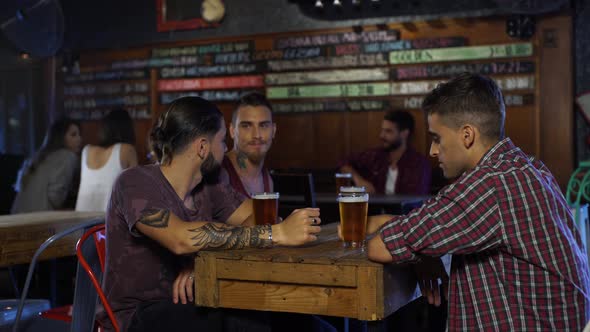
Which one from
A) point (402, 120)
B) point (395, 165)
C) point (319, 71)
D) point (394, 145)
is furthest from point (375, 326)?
point (319, 71)

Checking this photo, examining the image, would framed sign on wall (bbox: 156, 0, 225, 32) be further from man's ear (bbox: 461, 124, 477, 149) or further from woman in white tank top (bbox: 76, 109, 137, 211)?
man's ear (bbox: 461, 124, 477, 149)

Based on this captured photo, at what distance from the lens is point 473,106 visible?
2006 mm

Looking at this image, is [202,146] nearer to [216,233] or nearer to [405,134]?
[216,233]

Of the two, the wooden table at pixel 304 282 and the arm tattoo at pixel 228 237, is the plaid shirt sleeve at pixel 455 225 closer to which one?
the wooden table at pixel 304 282

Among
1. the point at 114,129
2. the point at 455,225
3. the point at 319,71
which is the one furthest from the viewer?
the point at 319,71

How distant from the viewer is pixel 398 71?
684 cm

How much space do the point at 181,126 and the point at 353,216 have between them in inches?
27.5

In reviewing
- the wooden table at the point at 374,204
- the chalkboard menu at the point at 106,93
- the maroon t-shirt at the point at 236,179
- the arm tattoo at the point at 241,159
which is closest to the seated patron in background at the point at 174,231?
the maroon t-shirt at the point at 236,179

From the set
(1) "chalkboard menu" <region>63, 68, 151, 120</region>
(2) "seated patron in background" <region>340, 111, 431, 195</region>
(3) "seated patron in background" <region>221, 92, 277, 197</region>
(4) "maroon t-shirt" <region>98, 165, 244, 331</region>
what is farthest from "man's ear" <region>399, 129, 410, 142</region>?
(4) "maroon t-shirt" <region>98, 165, 244, 331</region>

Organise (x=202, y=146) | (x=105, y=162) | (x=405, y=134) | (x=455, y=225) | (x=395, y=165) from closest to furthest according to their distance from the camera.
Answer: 1. (x=455, y=225)
2. (x=202, y=146)
3. (x=105, y=162)
4. (x=395, y=165)
5. (x=405, y=134)

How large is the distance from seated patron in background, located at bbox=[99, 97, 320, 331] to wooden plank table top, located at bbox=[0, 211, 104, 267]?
3.41 ft

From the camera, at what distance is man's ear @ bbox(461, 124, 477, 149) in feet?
6.59

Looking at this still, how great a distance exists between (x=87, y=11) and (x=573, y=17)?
5.62 meters

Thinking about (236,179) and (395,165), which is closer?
(236,179)
